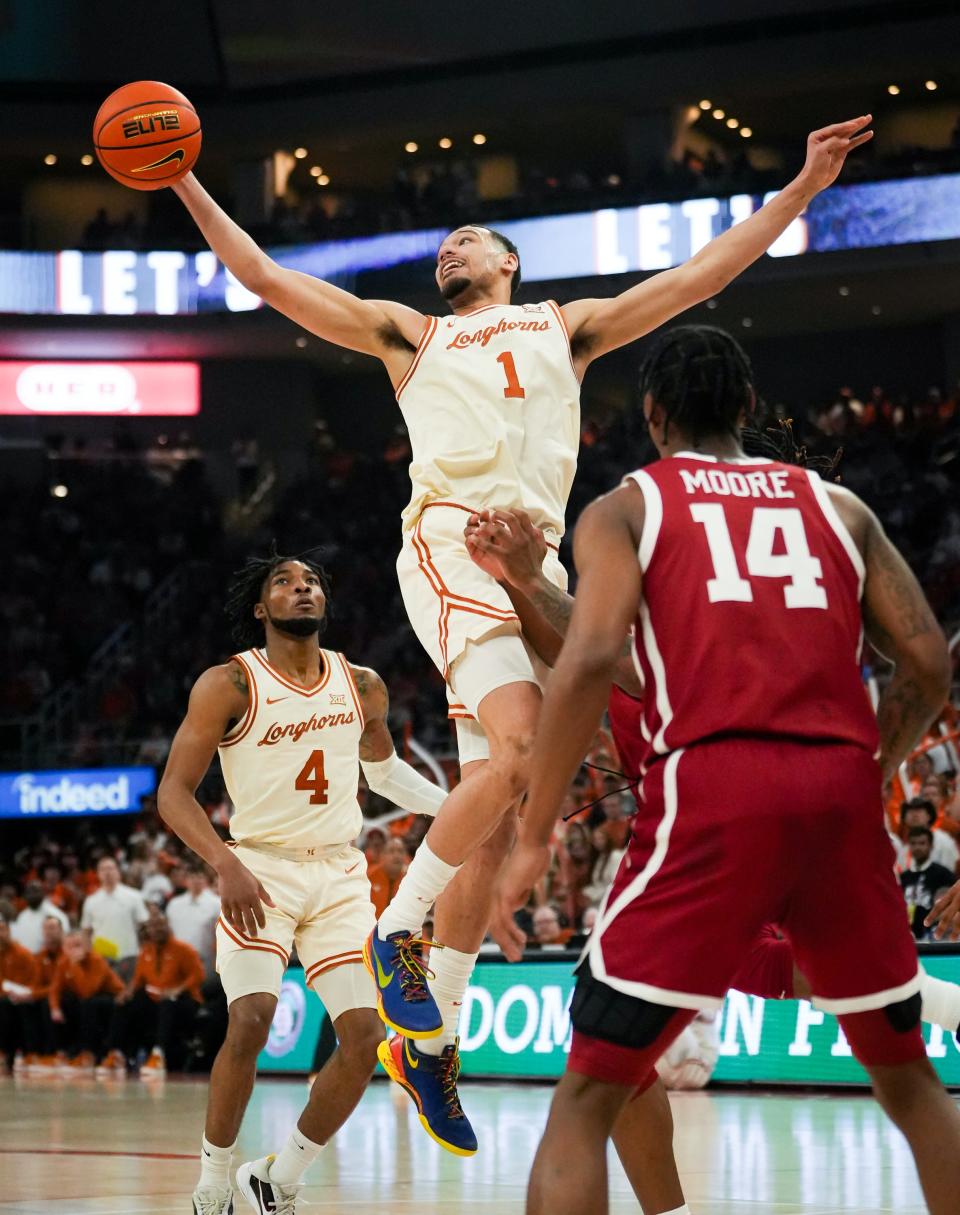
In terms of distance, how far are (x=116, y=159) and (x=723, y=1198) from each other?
15.7 feet

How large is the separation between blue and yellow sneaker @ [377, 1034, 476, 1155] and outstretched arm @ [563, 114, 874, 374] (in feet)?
7.65

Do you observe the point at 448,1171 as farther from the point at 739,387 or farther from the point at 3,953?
the point at 3,953

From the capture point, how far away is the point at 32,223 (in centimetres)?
3181

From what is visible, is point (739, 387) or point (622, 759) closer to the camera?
point (739, 387)

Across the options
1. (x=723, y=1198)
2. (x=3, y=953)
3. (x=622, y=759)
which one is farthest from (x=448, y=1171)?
(x=3, y=953)

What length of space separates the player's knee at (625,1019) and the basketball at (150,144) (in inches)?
132

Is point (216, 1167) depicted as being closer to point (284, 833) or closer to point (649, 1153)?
point (284, 833)

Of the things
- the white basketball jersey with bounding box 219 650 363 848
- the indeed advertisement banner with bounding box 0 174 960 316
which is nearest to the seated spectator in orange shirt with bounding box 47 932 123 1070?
the white basketball jersey with bounding box 219 650 363 848

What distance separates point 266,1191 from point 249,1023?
0.66m

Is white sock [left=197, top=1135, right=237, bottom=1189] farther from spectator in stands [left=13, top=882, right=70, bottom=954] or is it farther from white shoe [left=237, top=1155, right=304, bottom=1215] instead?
spectator in stands [left=13, top=882, right=70, bottom=954]

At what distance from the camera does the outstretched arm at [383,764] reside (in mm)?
7751

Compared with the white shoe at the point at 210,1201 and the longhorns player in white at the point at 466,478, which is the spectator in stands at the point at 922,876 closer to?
the white shoe at the point at 210,1201

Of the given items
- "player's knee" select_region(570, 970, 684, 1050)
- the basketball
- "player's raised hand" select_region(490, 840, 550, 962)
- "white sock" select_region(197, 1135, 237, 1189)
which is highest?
the basketball

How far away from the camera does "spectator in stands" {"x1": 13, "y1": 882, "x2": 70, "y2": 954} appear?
1788 centimetres
